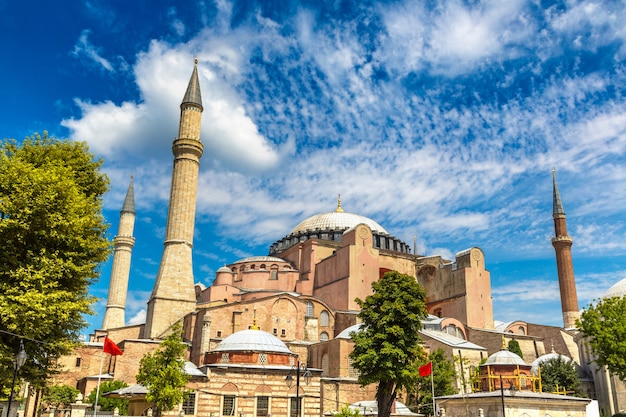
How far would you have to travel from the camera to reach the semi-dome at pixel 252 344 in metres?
26.3

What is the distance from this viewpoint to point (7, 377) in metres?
13.8

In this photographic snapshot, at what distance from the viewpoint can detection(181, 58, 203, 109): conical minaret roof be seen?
37.1 metres

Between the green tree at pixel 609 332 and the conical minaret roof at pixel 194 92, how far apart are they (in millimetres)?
25892

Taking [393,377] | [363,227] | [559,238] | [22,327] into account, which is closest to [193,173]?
[363,227]

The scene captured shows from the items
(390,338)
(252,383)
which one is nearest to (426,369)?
(390,338)

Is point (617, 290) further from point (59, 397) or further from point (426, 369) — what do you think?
point (59, 397)

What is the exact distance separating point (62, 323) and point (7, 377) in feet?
5.93

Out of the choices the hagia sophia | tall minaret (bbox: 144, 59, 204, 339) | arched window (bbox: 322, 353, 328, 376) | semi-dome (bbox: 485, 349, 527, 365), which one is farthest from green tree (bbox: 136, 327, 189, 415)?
semi-dome (bbox: 485, 349, 527, 365)

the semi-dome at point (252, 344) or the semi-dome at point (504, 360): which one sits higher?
the semi-dome at point (252, 344)

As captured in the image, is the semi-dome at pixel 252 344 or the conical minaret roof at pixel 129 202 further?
the conical minaret roof at pixel 129 202

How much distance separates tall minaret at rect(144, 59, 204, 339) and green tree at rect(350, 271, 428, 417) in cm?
1340

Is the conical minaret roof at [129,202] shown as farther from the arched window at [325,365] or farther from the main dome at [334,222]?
the arched window at [325,365]

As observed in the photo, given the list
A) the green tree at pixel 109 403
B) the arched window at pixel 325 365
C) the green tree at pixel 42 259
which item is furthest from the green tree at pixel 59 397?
the green tree at pixel 42 259

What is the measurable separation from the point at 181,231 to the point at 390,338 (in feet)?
54.7
